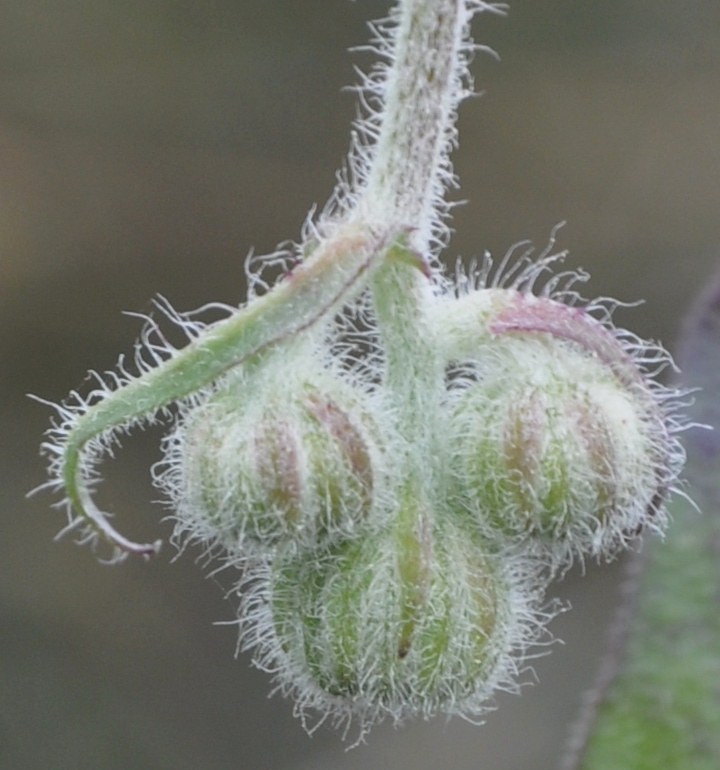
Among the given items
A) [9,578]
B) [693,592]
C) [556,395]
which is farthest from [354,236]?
[9,578]

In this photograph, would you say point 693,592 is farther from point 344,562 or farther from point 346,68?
point 346,68

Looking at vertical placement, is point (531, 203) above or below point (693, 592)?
above

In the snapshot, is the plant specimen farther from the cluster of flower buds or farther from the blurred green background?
the blurred green background

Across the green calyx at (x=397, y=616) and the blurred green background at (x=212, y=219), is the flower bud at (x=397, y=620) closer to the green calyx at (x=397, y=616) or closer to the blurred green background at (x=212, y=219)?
the green calyx at (x=397, y=616)

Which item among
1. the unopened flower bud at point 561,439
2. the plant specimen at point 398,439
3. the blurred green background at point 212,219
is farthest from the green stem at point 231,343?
the blurred green background at point 212,219

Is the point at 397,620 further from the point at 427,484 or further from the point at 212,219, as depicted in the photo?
the point at 212,219

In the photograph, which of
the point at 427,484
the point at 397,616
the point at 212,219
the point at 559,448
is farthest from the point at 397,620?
the point at 212,219

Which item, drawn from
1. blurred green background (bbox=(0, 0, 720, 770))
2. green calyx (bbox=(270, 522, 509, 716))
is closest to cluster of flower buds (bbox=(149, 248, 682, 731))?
green calyx (bbox=(270, 522, 509, 716))
